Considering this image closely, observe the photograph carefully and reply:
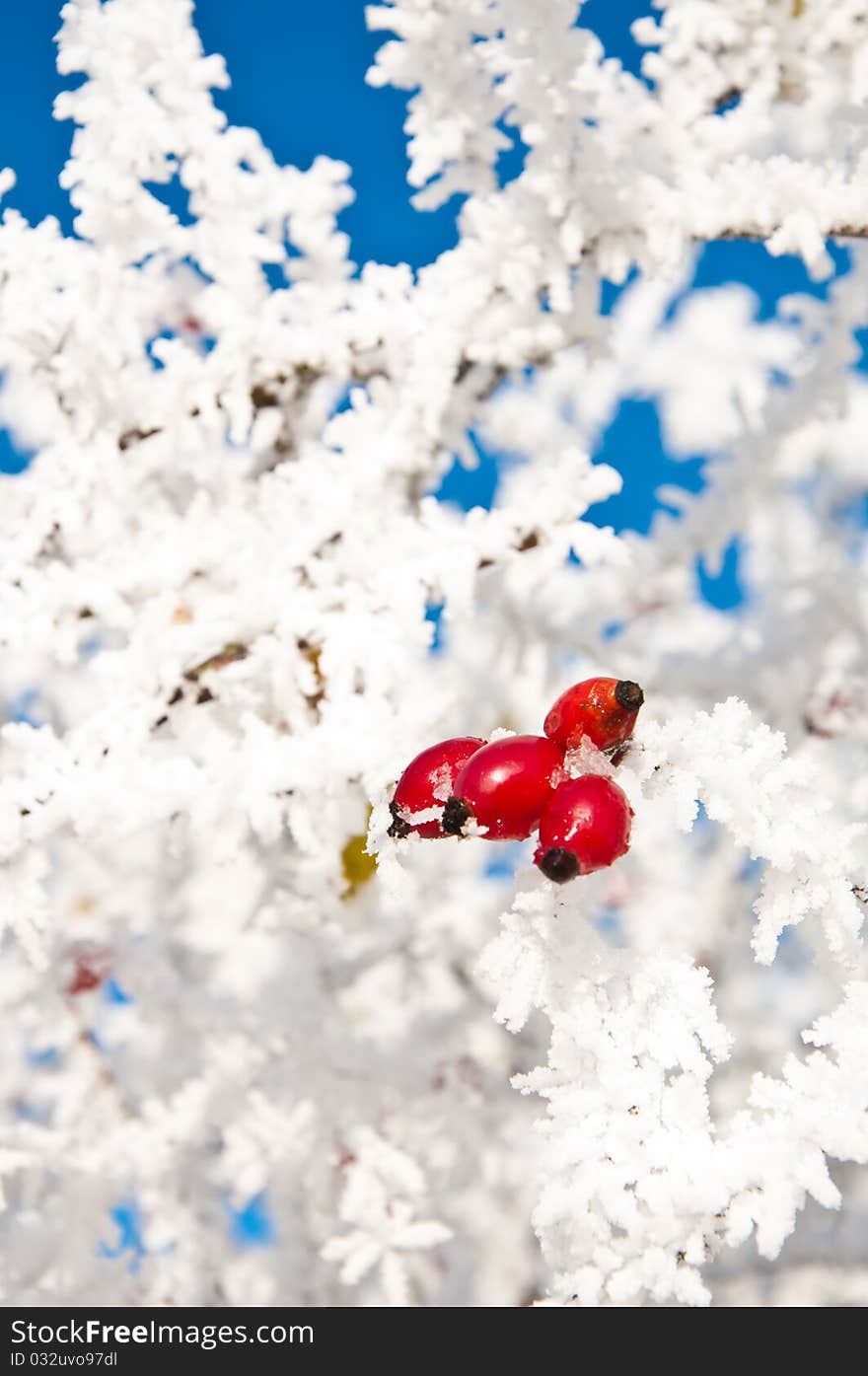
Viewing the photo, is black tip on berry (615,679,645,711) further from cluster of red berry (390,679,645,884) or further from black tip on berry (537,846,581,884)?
black tip on berry (537,846,581,884)

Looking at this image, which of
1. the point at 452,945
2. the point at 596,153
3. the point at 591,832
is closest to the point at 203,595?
the point at 596,153

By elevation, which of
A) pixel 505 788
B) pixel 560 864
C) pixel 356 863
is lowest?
pixel 560 864

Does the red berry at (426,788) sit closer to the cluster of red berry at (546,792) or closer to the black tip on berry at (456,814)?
the cluster of red berry at (546,792)

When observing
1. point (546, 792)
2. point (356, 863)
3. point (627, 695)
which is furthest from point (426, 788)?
point (356, 863)

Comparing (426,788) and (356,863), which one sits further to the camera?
(356,863)

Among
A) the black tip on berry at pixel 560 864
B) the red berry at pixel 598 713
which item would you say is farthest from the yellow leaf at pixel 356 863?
the black tip on berry at pixel 560 864

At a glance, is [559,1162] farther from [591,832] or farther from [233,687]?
[233,687]

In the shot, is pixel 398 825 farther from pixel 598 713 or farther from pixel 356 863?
pixel 356 863
